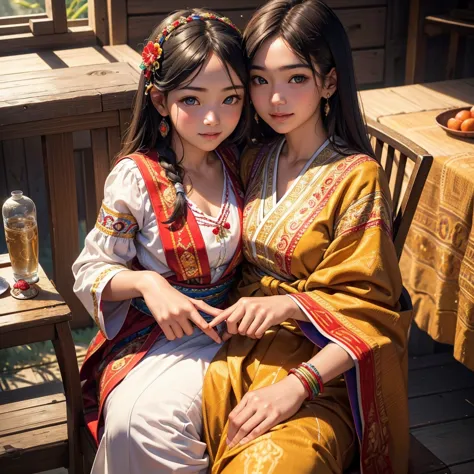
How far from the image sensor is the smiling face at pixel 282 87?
81.5 inches

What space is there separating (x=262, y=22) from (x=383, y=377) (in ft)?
2.91

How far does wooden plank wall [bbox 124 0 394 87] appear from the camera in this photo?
422 cm

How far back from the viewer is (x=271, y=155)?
2.29 meters

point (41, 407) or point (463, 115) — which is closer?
point (41, 407)

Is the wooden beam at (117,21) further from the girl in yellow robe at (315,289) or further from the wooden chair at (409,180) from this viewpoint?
the girl in yellow robe at (315,289)

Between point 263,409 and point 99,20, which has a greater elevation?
point 99,20

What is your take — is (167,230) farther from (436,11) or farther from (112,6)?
(436,11)

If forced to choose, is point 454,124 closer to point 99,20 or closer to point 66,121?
point 66,121

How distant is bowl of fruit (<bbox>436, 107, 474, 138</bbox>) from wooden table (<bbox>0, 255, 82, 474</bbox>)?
1.60 metres

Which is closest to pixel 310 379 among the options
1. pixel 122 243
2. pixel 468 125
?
pixel 122 243

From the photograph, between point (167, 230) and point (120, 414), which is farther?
point (167, 230)

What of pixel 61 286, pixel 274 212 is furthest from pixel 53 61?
pixel 274 212

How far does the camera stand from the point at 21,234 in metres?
2.26

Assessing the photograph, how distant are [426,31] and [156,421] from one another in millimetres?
3374
